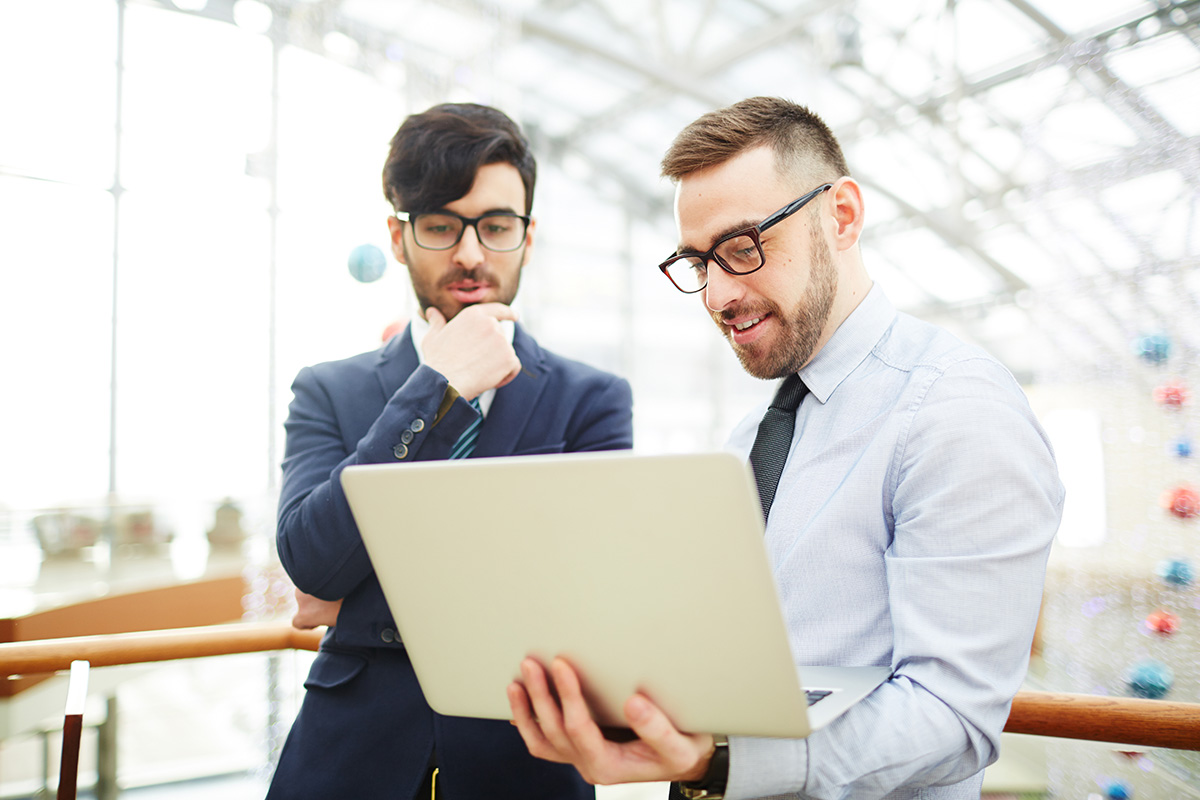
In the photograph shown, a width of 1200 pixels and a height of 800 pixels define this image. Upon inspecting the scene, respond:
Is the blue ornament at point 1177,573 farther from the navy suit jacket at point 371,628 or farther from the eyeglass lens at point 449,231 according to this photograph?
the eyeglass lens at point 449,231

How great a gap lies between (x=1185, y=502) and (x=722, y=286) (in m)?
1.77

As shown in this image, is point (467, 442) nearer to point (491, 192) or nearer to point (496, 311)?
point (496, 311)

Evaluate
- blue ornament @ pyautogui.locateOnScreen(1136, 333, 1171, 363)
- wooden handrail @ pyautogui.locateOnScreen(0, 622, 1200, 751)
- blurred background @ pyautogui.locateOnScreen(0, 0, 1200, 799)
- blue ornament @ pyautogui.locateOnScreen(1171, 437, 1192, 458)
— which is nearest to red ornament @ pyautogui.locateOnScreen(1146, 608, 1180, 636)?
blurred background @ pyautogui.locateOnScreen(0, 0, 1200, 799)

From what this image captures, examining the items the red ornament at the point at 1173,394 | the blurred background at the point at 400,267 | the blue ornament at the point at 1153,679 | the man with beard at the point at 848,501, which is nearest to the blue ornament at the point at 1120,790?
the blurred background at the point at 400,267

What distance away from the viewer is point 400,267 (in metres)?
7.09

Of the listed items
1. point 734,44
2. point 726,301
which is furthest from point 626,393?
point 734,44

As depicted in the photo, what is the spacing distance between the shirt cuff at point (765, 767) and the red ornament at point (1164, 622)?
1.86 meters

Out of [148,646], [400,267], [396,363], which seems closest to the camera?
[396,363]

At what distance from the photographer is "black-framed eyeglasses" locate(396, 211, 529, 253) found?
126 centimetres

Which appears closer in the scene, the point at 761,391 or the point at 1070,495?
the point at 1070,495

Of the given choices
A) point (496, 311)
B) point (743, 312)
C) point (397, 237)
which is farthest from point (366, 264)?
point (743, 312)

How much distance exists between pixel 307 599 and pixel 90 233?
6.62 metres

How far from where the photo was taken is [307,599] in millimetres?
1185

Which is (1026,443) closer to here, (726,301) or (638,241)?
(726,301)
